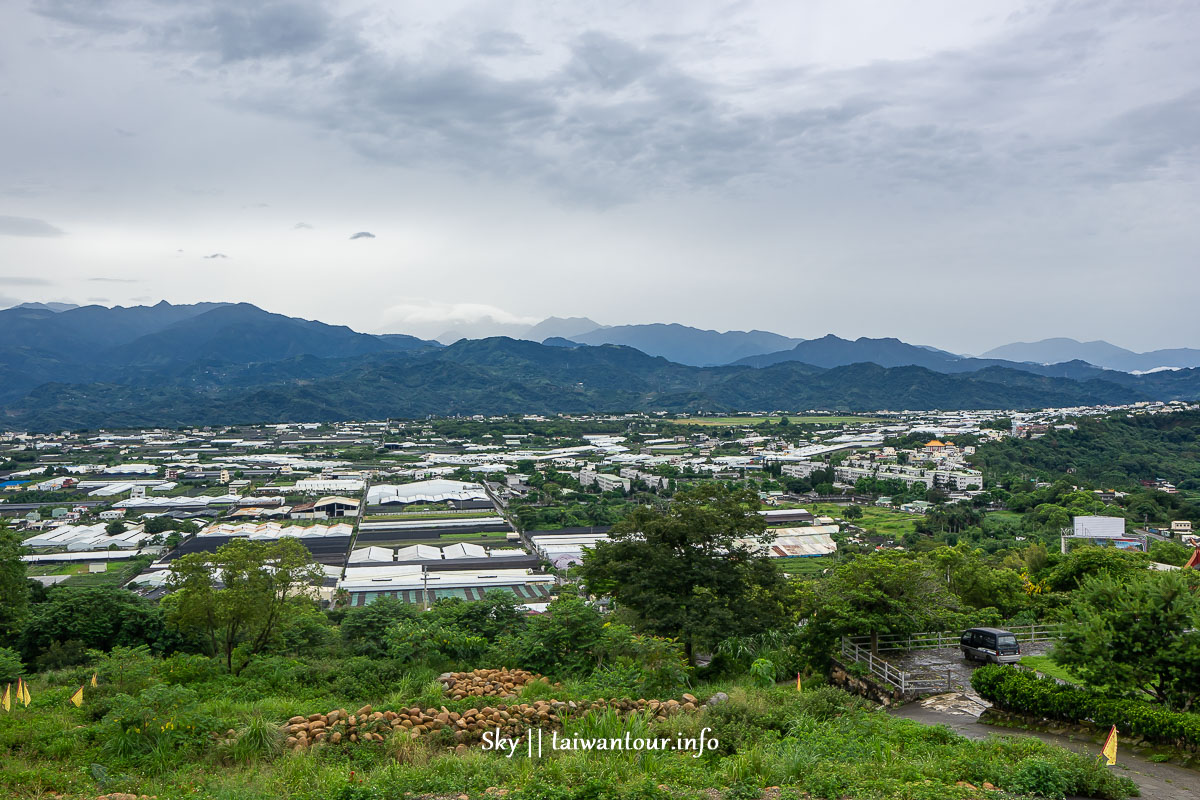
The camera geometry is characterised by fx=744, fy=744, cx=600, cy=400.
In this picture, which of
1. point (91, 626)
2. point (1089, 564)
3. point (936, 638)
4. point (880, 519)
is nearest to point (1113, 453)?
point (880, 519)

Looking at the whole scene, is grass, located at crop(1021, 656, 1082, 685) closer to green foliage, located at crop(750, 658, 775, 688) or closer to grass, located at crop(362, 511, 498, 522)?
green foliage, located at crop(750, 658, 775, 688)

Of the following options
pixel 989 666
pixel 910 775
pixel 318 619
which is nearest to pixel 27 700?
pixel 318 619

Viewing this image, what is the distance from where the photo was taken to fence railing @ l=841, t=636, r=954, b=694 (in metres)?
10.5

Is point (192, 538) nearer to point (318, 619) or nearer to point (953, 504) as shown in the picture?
point (318, 619)

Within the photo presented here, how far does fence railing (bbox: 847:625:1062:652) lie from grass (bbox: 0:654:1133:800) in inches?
118

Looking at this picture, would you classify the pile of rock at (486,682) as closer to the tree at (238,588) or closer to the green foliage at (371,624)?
the green foliage at (371,624)

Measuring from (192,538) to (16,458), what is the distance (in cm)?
5549

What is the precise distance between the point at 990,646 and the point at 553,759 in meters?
7.87

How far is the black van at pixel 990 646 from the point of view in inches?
445

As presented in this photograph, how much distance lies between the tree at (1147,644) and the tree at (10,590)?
19.2m

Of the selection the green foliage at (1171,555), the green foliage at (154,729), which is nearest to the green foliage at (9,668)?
the green foliage at (154,729)

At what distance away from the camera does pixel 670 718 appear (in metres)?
8.23

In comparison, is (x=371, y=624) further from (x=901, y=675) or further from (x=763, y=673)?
(x=901, y=675)

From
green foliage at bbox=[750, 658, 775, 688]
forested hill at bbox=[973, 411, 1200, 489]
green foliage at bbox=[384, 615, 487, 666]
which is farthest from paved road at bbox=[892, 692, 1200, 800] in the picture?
forested hill at bbox=[973, 411, 1200, 489]
